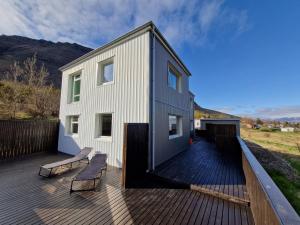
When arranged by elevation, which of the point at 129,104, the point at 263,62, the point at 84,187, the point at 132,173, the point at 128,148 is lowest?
the point at 84,187

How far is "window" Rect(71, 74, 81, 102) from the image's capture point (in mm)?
8775

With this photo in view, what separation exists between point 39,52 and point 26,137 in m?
49.5

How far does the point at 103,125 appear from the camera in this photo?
7.11 m

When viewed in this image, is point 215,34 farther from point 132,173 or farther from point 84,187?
point 84,187

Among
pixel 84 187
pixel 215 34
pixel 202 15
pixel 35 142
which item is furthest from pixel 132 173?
pixel 215 34

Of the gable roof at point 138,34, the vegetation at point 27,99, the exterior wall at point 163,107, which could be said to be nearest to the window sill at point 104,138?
the exterior wall at point 163,107

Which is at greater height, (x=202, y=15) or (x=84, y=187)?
(x=202, y=15)

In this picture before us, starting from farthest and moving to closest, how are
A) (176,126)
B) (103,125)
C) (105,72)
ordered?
(176,126), (105,72), (103,125)

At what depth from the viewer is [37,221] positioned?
2.60 meters

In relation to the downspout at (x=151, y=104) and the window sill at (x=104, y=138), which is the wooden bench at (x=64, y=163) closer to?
the window sill at (x=104, y=138)

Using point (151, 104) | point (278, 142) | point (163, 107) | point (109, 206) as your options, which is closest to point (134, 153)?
point (109, 206)

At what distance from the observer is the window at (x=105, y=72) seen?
6996mm

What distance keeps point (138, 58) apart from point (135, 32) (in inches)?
44.0

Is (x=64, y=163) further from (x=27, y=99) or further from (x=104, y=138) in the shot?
(x=27, y=99)
